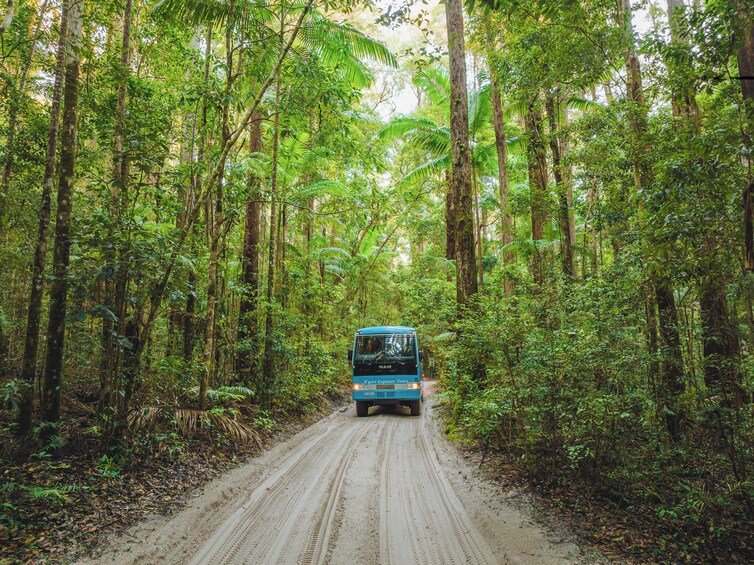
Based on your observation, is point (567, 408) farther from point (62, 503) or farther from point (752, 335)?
point (62, 503)

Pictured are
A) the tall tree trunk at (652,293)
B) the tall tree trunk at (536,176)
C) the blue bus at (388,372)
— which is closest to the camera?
the tall tree trunk at (652,293)

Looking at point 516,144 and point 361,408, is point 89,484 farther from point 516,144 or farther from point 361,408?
point 516,144

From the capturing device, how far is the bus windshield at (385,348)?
477 inches

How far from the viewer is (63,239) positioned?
17.3ft

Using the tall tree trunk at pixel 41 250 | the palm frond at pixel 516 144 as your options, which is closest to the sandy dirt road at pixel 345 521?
the tall tree trunk at pixel 41 250

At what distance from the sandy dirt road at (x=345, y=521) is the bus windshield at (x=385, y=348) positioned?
16.9 ft

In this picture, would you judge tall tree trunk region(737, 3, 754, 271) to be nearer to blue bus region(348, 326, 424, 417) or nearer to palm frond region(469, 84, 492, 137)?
blue bus region(348, 326, 424, 417)

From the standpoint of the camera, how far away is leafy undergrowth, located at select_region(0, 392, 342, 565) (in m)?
3.70

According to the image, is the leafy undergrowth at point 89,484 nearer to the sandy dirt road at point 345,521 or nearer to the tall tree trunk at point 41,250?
the sandy dirt road at point 345,521

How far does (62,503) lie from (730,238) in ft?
23.2

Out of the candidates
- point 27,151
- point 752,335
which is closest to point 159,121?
point 27,151

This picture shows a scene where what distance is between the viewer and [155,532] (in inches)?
158

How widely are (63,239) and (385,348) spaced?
8.59 metres

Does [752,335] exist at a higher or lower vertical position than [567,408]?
higher
